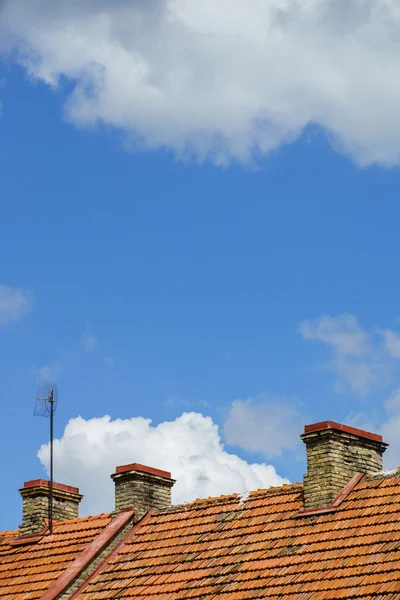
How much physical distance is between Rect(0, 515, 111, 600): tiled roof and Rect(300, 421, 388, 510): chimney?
5.88 m

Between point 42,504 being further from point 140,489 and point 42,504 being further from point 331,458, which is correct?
point 331,458

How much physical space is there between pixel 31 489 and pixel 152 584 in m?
7.93

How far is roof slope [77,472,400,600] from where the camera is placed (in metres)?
21.8

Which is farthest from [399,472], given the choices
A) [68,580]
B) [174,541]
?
[68,580]

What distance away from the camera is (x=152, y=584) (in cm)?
2497

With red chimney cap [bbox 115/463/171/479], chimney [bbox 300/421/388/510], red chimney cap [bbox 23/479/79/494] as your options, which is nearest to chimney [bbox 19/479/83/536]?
red chimney cap [bbox 23/479/79/494]

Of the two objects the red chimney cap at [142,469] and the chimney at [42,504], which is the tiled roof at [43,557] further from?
the red chimney cap at [142,469]

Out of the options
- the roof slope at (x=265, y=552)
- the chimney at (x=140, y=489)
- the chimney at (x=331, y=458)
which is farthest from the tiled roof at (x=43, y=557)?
the chimney at (x=331, y=458)

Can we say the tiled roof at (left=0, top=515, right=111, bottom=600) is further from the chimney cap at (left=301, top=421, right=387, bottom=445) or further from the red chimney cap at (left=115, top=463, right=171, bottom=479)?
the chimney cap at (left=301, top=421, right=387, bottom=445)

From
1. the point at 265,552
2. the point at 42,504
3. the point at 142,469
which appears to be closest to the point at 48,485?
the point at 42,504

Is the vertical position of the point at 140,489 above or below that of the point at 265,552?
above

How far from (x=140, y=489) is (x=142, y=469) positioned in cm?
51

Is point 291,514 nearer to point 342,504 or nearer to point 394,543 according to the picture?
point 342,504

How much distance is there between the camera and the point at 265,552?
24078 millimetres
